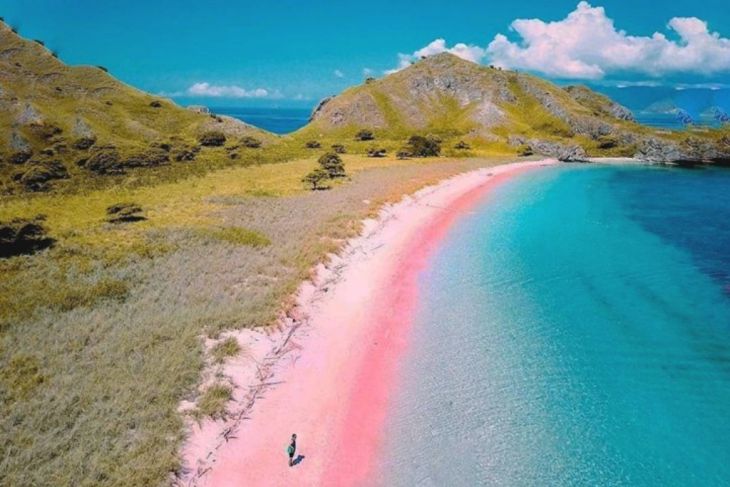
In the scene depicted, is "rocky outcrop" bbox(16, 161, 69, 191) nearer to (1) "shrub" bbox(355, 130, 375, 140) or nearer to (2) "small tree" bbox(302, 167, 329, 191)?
(2) "small tree" bbox(302, 167, 329, 191)

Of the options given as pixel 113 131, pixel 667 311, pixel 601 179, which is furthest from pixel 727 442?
pixel 113 131

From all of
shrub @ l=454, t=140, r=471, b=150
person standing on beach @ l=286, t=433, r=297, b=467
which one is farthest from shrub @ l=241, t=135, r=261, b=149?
person standing on beach @ l=286, t=433, r=297, b=467

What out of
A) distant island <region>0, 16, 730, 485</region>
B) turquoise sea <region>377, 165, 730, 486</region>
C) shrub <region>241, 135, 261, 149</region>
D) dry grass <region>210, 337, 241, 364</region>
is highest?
shrub <region>241, 135, 261, 149</region>

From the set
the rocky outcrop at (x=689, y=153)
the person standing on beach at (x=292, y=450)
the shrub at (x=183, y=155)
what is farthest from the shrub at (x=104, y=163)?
the rocky outcrop at (x=689, y=153)

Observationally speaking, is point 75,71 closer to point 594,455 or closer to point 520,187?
point 520,187

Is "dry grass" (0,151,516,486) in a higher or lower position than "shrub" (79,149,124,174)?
lower

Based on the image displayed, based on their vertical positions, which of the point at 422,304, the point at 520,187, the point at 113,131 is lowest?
the point at 422,304

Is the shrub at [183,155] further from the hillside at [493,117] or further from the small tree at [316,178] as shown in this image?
the hillside at [493,117]

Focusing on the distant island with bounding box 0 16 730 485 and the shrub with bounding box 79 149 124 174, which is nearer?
the distant island with bounding box 0 16 730 485
